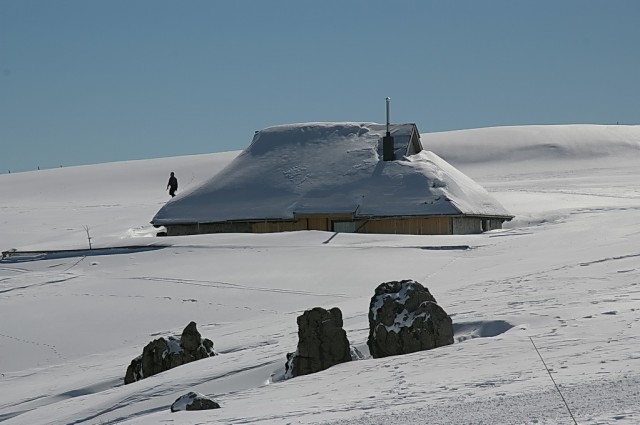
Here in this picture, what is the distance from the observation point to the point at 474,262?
23.3 m

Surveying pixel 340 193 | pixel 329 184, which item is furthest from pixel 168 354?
pixel 329 184

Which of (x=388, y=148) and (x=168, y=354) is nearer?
(x=168, y=354)

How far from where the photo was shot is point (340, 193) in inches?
1262

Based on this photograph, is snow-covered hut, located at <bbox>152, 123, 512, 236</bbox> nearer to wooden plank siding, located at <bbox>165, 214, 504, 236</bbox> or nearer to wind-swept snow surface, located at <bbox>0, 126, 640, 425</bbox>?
wooden plank siding, located at <bbox>165, 214, 504, 236</bbox>

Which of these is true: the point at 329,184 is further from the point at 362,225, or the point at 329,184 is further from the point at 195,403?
the point at 195,403

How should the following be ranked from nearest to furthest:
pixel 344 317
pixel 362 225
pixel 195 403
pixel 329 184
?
pixel 195 403, pixel 344 317, pixel 362 225, pixel 329 184

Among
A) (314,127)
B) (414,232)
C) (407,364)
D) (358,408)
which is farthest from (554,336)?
(314,127)

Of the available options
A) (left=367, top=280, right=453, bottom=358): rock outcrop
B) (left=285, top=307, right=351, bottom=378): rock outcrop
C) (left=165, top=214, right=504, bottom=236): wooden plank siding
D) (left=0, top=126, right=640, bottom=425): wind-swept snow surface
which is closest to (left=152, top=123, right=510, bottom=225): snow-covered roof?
(left=165, top=214, right=504, bottom=236): wooden plank siding

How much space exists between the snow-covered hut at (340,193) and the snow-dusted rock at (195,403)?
68.1ft

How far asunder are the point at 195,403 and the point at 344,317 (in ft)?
23.3

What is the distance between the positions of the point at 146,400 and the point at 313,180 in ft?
71.3

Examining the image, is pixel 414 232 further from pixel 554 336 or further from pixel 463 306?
pixel 554 336

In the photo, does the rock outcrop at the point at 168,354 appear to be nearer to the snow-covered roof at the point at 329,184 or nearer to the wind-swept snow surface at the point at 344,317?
the wind-swept snow surface at the point at 344,317

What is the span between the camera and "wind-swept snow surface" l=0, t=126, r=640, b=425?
8.62m
